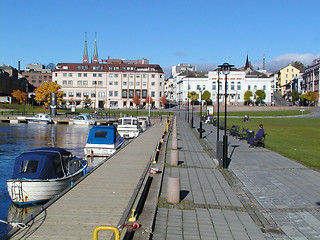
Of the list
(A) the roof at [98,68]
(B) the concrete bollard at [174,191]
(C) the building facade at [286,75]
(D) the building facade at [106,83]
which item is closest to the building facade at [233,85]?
(A) the roof at [98,68]

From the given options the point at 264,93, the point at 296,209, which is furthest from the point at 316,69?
the point at 296,209

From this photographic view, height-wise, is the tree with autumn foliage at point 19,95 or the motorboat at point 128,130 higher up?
the tree with autumn foliage at point 19,95

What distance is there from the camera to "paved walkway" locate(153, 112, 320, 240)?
27.6ft

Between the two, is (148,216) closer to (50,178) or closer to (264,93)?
(50,178)

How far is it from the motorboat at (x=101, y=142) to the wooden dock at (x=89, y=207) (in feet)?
29.5

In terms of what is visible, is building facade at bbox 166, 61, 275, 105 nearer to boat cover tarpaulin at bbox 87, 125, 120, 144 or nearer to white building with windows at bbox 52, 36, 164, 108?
white building with windows at bbox 52, 36, 164, 108

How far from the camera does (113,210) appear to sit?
33.0ft

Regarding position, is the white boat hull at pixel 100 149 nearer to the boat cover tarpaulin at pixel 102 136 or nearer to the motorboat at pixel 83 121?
the boat cover tarpaulin at pixel 102 136

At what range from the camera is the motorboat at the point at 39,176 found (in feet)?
44.0

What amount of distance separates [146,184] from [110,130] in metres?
15.4

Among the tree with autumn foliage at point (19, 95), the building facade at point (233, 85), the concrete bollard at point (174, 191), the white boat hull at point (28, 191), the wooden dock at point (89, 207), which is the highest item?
the building facade at point (233, 85)

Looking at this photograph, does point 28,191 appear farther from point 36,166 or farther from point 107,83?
point 107,83

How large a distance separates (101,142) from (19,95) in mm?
95123

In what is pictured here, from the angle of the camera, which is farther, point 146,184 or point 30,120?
point 30,120
